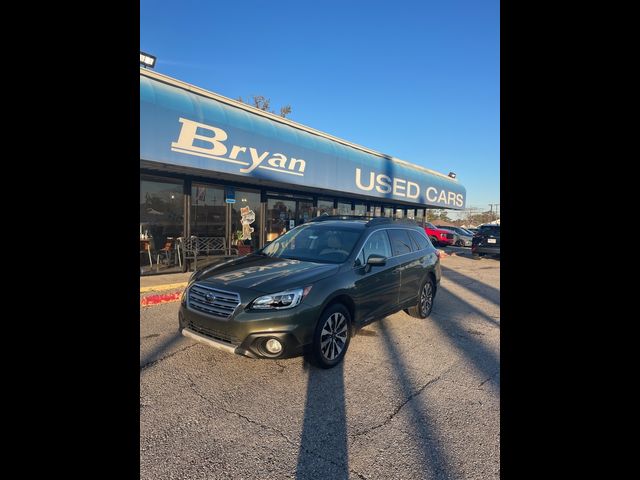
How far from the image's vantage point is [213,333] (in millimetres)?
3848

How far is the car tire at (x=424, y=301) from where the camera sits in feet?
20.7

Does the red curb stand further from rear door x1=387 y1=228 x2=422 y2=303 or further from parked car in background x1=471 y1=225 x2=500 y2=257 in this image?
parked car in background x1=471 y1=225 x2=500 y2=257

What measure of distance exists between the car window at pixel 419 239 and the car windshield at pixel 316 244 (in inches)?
64.3

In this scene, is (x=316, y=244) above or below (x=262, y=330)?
above

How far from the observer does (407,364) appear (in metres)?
4.35

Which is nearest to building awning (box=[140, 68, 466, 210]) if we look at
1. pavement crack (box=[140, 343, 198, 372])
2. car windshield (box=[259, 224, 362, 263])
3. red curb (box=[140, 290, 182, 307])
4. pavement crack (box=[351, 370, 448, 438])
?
red curb (box=[140, 290, 182, 307])

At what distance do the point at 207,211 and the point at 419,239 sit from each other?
7.56 metres

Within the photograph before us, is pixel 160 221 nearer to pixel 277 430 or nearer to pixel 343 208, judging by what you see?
pixel 277 430

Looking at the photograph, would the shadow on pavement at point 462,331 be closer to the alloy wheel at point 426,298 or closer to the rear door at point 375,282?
the alloy wheel at point 426,298

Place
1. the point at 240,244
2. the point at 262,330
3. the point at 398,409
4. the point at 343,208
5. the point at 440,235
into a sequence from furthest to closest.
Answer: the point at 440,235 → the point at 343,208 → the point at 240,244 → the point at 262,330 → the point at 398,409

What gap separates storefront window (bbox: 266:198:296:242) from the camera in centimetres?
1398

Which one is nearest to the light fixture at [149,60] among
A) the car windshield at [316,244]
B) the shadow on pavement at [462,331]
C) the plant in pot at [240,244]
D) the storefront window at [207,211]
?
the storefront window at [207,211]

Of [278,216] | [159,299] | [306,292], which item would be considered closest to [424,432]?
→ [306,292]
